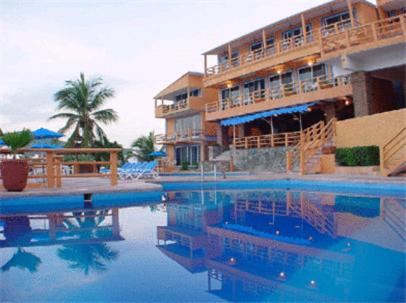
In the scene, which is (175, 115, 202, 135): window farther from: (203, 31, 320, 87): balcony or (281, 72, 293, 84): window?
(281, 72, 293, 84): window

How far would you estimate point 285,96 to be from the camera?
68.8 feet

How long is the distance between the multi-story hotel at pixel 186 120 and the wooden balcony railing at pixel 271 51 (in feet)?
12.2

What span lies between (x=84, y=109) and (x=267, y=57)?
13.3 meters

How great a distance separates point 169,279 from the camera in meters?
3.52

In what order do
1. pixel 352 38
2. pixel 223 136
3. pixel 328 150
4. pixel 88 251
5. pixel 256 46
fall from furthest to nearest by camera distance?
pixel 223 136 → pixel 256 46 → pixel 352 38 → pixel 328 150 → pixel 88 251

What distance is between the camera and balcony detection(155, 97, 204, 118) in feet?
94.8

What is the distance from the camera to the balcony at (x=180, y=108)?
94.8 feet

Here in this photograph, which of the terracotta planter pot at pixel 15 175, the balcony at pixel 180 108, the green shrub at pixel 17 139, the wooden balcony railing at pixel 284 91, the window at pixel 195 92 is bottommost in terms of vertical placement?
the terracotta planter pot at pixel 15 175

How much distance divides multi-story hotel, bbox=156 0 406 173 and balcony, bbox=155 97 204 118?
4.59 ft

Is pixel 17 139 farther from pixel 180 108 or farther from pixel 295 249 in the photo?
pixel 180 108

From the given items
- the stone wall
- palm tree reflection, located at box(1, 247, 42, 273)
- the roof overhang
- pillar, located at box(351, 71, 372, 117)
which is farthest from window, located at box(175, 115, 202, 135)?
palm tree reflection, located at box(1, 247, 42, 273)

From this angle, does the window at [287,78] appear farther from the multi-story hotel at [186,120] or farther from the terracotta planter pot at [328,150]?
the multi-story hotel at [186,120]

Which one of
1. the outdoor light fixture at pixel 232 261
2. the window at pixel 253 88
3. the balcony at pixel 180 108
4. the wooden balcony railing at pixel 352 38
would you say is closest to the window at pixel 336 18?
the wooden balcony railing at pixel 352 38

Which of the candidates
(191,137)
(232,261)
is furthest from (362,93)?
(191,137)
